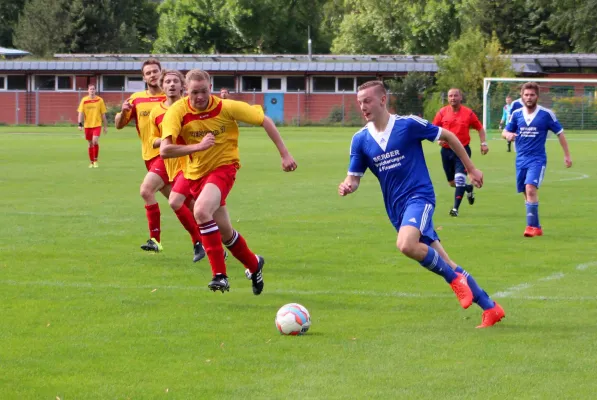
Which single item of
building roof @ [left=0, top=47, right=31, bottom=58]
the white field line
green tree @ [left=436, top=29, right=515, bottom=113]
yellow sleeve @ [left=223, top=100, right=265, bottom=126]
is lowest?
the white field line

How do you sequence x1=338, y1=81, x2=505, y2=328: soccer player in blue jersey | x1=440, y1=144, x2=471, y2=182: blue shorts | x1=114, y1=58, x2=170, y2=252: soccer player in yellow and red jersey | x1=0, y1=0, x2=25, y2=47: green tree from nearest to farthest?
x1=338, y1=81, x2=505, y2=328: soccer player in blue jersey < x1=114, y1=58, x2=170, y2=252: soccer player in yellow and red jersey < x1=440, y1=144, x2=471, y2=182: blue shorts < x1=0, y1=0, x2=25, y2=47: green tree

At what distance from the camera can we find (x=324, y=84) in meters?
64.3

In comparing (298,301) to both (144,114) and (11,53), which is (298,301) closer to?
(144,114)

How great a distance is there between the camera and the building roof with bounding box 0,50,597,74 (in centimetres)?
6238

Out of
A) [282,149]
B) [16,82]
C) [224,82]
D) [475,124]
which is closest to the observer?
[282,149]

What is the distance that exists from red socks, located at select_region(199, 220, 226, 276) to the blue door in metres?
53.9

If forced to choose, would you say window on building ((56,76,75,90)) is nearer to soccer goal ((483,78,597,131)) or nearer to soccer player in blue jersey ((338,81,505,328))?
soccer goal ((483,78,597,131))

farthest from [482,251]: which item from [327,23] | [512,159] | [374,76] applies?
[327,23]

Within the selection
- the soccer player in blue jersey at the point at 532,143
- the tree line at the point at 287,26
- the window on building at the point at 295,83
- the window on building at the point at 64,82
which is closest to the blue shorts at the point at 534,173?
the soccer player in blue jersey at the point at 532,143

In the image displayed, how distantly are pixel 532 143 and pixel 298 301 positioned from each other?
18.9 feet

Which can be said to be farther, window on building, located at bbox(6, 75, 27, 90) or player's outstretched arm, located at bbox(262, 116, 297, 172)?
window on building, located at bbox(6, 75, 27, 90)

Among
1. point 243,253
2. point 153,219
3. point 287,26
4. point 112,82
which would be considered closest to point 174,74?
point 153,219

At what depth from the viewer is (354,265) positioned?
11.0 meters

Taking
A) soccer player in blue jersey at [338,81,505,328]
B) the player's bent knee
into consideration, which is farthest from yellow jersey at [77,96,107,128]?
soccer player in blue jersey at [338,81,505,328]
